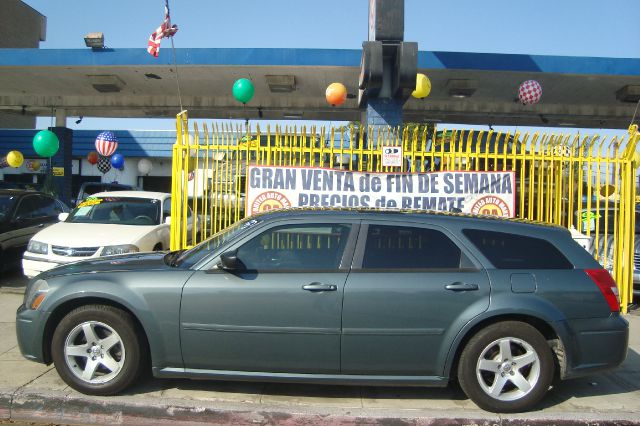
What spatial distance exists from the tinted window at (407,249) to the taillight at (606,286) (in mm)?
1110

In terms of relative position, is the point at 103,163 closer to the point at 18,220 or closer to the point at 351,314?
the point at 18,220

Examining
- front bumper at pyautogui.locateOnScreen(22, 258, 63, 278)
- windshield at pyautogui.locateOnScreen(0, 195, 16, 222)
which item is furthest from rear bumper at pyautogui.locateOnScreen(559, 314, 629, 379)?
windshield at pyautogui.locateOnScreen(0, 195, 16, 222)

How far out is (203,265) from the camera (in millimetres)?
4391

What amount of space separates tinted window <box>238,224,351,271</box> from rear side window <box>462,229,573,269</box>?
1.08 meters

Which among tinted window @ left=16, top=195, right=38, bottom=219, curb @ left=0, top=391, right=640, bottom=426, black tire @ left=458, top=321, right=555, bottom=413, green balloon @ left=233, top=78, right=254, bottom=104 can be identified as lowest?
curb @ left=0, top=391, right=640, bottom=426

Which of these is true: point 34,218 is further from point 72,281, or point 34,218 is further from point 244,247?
point 244,247

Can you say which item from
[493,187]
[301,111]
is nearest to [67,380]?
[493,187]

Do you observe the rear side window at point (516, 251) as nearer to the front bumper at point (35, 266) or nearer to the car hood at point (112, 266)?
the car hood at point (112, 266)

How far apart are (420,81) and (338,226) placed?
7.10 metres

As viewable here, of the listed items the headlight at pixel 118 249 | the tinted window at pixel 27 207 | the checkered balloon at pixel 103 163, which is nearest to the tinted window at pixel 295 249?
the headlight at pixel 118 249

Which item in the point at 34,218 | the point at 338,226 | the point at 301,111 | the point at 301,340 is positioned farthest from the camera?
→ the point at 301,111

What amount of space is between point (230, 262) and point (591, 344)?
2917 millimetres

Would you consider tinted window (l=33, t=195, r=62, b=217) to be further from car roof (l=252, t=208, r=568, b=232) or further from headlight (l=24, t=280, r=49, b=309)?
car roof (l=252, t=208, r=568, b=232)

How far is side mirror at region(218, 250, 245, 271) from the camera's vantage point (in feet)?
13.7
